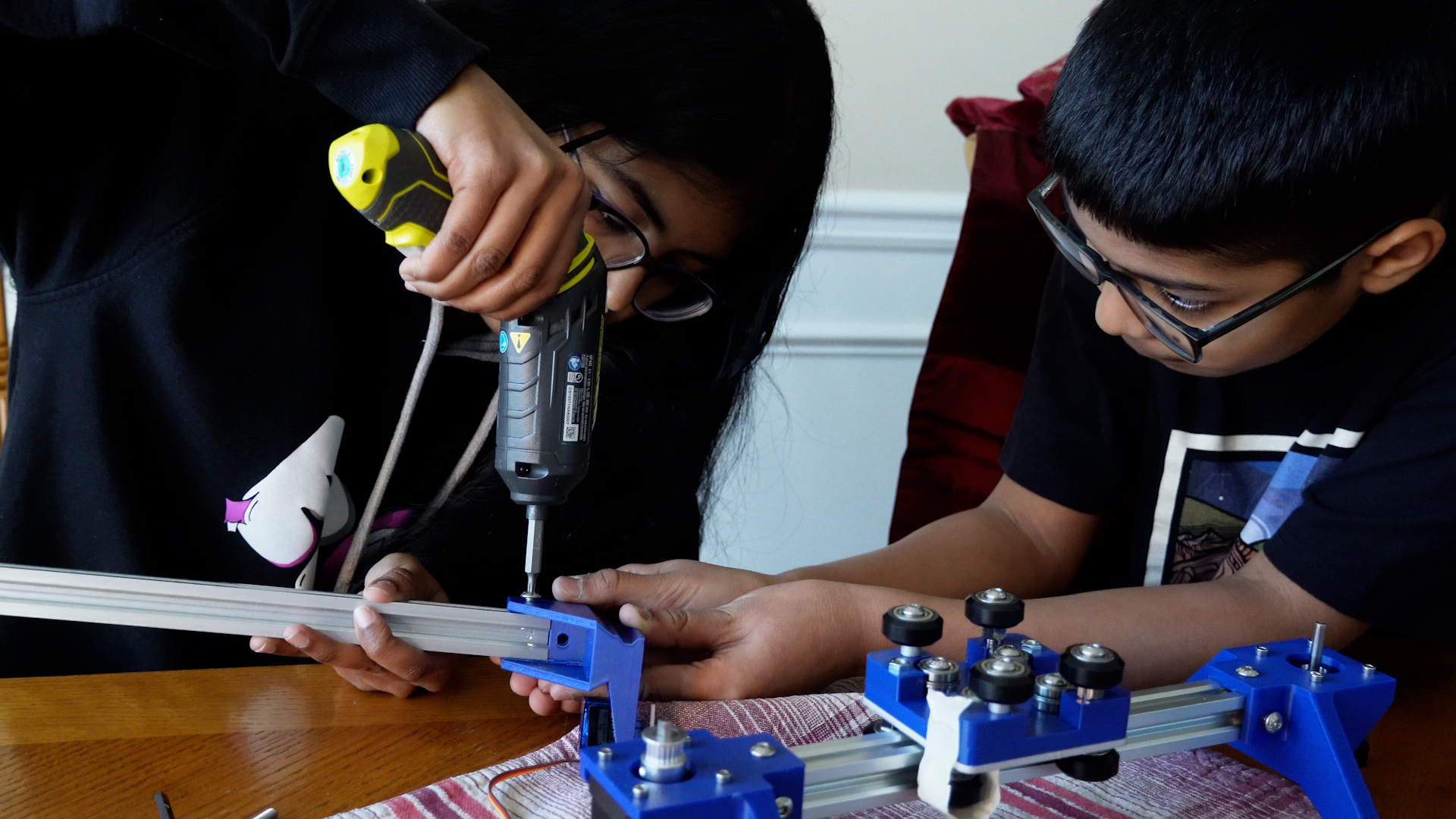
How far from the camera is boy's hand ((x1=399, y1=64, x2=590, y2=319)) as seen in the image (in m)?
0.75

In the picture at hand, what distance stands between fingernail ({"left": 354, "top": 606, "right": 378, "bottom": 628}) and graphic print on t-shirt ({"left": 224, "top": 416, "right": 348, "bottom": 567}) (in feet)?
1.18

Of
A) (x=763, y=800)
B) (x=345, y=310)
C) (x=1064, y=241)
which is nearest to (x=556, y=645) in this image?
(x=763, y=800)

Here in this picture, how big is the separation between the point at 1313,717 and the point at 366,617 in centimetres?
72

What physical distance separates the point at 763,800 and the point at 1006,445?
100cm

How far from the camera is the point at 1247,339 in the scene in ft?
3.81

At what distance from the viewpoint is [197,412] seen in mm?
1149

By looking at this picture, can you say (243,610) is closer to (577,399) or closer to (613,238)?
(577,399)

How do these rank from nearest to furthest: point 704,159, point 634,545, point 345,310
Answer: point 704,159 → point 345,310 → point 634,545

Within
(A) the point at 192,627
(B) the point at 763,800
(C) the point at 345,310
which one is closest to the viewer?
(B) the point at 763,800

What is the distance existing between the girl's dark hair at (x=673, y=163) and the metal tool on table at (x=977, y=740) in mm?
612

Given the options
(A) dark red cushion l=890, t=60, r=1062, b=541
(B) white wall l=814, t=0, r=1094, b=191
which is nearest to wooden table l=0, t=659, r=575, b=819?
(A) dark red cushion l=890, t=60, r=1062, b=541

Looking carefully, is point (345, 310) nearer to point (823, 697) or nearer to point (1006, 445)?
point (823, 697)

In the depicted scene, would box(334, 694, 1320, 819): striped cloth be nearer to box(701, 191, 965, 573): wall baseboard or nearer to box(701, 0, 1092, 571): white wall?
box(701, 0, 1092, 571): white wall

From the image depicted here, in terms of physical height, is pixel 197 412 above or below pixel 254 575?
above
